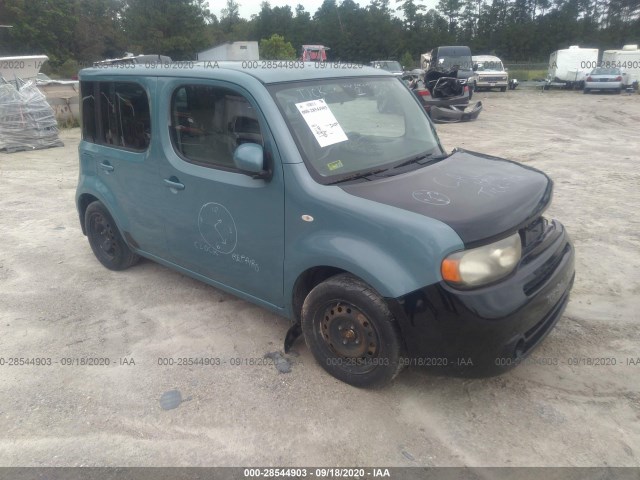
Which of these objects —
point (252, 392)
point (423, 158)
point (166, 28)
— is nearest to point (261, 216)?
point (252, 392)

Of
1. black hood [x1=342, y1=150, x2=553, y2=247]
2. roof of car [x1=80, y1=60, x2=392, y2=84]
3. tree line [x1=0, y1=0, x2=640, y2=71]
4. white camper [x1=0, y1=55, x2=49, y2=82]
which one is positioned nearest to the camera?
black hood [x1=342, y1=150, x2=553, y2=247]

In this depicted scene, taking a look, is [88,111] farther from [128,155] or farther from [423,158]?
[423,158]

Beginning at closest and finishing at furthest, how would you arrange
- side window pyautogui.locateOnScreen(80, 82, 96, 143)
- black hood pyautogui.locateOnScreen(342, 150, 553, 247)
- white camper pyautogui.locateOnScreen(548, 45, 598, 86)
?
black hood pyautogui.locateOnScreen(342, 150, 553, 247) → side window pyautogui.locateOnScreen(80, 82, 96, 143) → white camper pyautogui.locateOnScreen(548, 45, 598, 86)

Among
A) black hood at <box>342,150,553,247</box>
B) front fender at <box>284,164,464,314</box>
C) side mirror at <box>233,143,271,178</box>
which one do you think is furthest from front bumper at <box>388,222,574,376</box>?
side mirror at <box>233,143,271,178</box>

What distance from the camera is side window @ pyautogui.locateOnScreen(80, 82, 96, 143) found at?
4438 mm

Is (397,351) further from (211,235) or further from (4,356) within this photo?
(4,356)

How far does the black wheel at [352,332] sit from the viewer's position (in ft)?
8.91

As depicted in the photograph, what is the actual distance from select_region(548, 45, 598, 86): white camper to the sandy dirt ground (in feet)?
91.3

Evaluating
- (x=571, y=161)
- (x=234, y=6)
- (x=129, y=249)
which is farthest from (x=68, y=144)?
(x=234, y=6)

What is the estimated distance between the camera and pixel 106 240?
4844 mm

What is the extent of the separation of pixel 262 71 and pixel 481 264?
1899mm

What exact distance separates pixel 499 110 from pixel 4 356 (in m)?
18.8

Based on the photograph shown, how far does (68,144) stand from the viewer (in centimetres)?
1321

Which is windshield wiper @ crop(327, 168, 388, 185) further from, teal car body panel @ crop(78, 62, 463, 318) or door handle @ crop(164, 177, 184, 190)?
door handle @ crop(164, 177, 184, 190)
